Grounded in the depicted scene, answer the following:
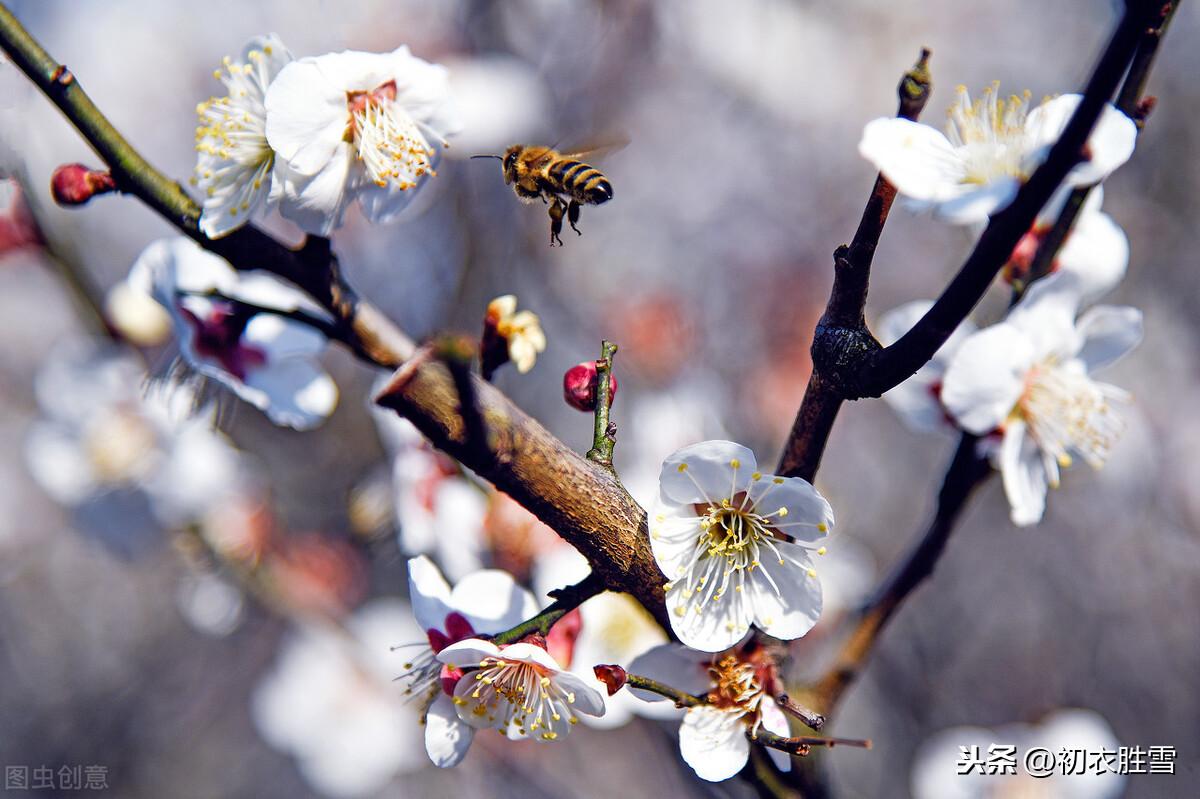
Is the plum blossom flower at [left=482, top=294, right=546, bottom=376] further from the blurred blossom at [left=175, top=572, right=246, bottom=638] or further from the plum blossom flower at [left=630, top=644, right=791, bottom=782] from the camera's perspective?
the blurred blossom at [left=175, top=572, right=246, bottom=638]

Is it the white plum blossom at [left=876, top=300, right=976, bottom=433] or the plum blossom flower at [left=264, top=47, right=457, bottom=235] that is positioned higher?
the plum blossom flower at [left=264, top=47, right=457, bottom=235]

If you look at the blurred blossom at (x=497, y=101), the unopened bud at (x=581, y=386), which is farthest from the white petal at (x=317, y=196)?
the blurred blossom at (x=497, y=101)

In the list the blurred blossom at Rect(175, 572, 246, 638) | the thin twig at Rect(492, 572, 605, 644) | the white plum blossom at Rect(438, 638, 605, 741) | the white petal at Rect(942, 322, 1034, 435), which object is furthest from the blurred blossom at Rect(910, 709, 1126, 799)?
the blurred blossom at Rect(175, 572, 246, 638)

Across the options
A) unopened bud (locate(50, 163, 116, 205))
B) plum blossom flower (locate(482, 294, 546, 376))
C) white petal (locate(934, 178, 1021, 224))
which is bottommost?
white petal (locate(934, 178, 1021, 224))

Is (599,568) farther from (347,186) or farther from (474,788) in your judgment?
(474,788)

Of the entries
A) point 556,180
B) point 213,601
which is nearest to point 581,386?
point 556,180

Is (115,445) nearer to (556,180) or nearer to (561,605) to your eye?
(556,180)

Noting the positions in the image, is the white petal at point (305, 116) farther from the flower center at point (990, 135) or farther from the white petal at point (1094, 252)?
the white petal at point (1094, 252)
